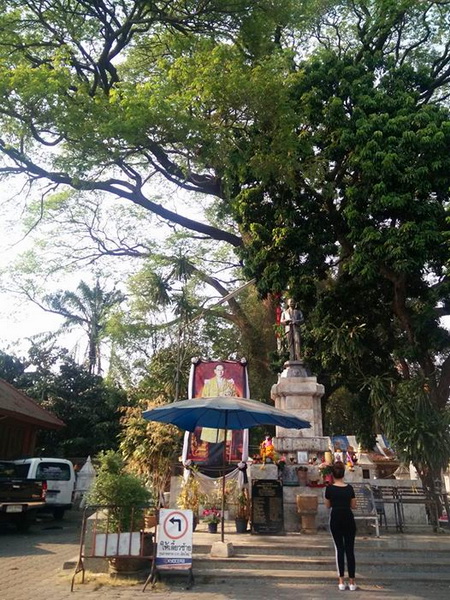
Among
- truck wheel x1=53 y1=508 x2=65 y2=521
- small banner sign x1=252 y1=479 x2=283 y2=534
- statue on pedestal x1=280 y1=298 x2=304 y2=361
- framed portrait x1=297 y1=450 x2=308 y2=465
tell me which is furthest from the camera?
truck wheel x1=53 y1=508 x2=65 y2=521

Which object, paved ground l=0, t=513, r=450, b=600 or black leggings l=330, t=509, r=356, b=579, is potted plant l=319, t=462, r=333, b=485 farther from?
black leggings l=330, t=509, r=356, b=579

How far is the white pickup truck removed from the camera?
47.6ft

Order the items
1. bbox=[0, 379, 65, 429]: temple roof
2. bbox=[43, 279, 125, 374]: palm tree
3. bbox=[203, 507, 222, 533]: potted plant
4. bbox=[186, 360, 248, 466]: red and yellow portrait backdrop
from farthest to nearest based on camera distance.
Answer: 1. bbox=[43, 279, 125, 374]: palm tree
2. bbox=[0, 379, 65, 429]: temple roof
3. bbox=[186, 360, 248, 466]: red and yellow portrait backdrop
4. bbox=[203, 507, 222, 533]: potted plant

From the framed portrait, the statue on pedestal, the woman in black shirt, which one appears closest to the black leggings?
the woman in black shirt

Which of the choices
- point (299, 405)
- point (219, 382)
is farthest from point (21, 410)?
point (299, 405)

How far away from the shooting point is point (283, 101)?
13.5 m

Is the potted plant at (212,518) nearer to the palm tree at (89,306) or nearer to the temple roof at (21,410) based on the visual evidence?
the temple roof at (21,410)

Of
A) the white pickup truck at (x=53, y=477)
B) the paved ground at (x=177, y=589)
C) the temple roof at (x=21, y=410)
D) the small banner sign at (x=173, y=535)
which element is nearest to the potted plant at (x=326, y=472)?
the paved ground at (x=177, y=589)

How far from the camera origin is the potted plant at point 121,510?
21.6 feet

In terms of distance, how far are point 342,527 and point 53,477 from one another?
11219mm

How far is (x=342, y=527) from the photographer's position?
6.17m

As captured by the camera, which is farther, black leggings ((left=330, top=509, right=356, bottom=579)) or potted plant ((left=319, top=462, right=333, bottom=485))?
potted plant ((left=319, top=462, right=333, bottom=485))

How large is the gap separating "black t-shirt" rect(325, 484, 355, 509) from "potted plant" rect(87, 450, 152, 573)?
2.55 metres

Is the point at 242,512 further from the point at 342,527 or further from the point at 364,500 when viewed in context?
the point at 342,527
